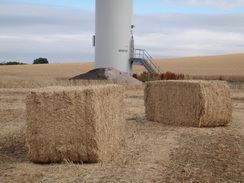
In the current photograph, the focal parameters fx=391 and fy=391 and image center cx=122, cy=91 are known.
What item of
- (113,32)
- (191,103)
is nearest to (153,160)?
(191,103)

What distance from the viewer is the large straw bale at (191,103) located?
841 cm

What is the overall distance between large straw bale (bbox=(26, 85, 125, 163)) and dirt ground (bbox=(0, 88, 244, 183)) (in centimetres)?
17

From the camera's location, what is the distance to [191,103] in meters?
8.49

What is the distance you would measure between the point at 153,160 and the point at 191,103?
10.9ft

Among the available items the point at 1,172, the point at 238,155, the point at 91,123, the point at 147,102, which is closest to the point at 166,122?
the point at 147,102

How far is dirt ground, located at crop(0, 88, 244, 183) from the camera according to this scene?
4.64 m

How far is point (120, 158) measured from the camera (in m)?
5.50

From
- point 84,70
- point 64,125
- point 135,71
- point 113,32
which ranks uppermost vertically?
point 113,32

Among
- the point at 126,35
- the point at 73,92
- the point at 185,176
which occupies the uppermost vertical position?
the point at 126,35

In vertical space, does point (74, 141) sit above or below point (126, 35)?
below

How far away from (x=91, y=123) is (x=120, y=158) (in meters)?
0.71

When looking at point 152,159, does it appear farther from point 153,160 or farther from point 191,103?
point 191,103

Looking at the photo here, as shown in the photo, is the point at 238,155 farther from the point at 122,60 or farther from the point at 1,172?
the point at 122,60

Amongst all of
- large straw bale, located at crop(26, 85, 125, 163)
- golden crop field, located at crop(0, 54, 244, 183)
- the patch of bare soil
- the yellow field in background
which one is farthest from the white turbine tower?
large straw bale, located at crop(26, 85, 125, 163)
